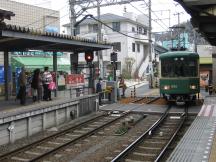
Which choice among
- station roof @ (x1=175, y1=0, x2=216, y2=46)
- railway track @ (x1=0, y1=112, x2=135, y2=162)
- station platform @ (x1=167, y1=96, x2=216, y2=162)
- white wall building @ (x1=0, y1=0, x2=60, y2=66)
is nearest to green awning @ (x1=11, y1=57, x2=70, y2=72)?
white wall building @ (x1=0, y1=0, x2=60, y2=66)

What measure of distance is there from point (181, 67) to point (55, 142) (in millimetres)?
10863

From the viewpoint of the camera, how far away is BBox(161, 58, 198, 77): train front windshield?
71.1 feet

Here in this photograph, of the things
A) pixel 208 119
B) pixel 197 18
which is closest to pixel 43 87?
pixel 208 119

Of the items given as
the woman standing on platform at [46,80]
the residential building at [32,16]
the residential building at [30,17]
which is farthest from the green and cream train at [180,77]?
the residential building at [32,16]

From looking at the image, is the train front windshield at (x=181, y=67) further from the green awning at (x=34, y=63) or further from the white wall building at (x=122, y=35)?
the white wall building at (x=122, y=35)

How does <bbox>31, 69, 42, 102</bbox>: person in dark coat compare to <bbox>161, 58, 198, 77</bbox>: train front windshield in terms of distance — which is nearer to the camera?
<bbox>31, 69, 42, 102</bbox>: person in dark coat

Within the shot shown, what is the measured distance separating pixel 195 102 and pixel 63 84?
26.4 ft

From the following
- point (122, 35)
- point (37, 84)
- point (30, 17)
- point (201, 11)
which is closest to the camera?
point (201, 11)

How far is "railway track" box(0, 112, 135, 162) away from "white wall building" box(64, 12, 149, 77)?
36250 millimetres

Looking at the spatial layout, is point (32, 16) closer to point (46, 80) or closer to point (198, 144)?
point (46, 80)

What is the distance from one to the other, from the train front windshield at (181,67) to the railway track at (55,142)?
18.3ft

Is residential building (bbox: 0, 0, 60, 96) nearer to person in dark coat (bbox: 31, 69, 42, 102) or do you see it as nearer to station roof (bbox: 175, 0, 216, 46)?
person in dark coat (bbox: 31, 69, 42, 102)

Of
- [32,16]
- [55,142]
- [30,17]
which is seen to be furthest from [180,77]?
[32,16]

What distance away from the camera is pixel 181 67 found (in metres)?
21.7
